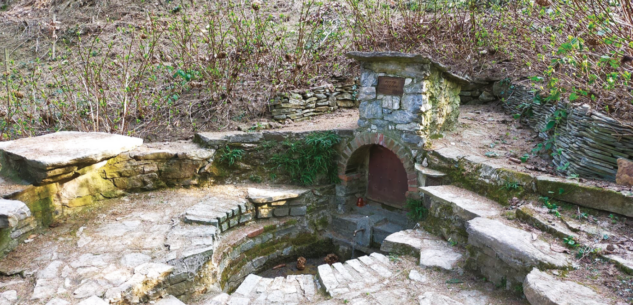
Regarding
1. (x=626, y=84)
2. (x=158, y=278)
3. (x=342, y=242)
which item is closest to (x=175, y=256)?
(x=158, y=278)

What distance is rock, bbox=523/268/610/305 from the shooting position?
2633 millimetres

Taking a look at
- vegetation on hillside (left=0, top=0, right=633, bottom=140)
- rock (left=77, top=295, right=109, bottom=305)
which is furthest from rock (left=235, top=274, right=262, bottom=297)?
vegetation on hillside (left=0, top=0, right=633, bottom=140)

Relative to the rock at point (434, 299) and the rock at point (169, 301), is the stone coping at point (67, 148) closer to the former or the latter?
the rock at point (169, 301)

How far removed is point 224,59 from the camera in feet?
24.6

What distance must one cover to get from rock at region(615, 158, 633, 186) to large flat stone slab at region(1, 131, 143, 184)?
520cm

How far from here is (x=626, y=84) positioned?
3723 millimetres

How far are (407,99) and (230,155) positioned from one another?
A: 9.16 ft

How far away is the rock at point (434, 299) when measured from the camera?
10.7ft

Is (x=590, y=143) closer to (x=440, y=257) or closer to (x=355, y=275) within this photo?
(x=440, y=257)

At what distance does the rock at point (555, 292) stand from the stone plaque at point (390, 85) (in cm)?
295

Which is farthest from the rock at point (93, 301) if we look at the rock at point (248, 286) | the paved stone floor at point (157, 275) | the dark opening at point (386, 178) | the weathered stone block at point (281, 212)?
the dark opening at point (386, 178)

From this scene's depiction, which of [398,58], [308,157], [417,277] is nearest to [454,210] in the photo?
[417,277]

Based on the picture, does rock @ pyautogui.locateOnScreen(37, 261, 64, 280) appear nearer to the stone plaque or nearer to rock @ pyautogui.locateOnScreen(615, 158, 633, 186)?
the stone plaque

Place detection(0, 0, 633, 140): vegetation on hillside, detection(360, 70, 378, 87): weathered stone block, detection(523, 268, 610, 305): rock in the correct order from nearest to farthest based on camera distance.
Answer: detection(523, 268, 610, 305): rock → detection(360, 70, 378, 87): weathered stone block → detection(0, 0, 633, 140): vegetation on hillside
